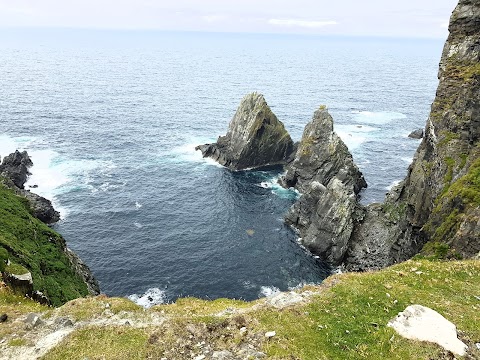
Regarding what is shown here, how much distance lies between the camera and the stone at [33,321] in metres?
26.1

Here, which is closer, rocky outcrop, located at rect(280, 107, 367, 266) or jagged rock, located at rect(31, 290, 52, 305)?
jagged rock, located at rect(31, 290, 52, 305)

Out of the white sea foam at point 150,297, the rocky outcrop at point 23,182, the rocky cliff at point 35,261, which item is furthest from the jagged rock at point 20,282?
the rocky outcrop at point 23,182

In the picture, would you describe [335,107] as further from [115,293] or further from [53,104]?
[115,293]

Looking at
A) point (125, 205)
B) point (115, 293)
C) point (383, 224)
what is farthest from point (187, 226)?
point (383, 224)

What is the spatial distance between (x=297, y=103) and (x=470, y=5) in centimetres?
13495

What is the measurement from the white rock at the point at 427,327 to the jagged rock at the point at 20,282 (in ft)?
102

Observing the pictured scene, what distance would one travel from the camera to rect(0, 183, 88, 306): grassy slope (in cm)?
4356

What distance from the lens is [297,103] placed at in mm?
194500

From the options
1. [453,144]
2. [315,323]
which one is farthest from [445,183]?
[315,323]

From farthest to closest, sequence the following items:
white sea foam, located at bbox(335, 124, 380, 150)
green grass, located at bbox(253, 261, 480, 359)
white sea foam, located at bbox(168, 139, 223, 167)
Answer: white sea foam, located at bbox(335, 124, 380, 150), white sea foam, located at bbox(168, 139, 223, 167), green grass, located at bbox(253, 261, 480, 359)

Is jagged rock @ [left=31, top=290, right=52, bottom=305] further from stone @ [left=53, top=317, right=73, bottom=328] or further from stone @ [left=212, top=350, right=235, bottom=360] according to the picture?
stone @ [left=212, top=350, right=235, bottom=360]

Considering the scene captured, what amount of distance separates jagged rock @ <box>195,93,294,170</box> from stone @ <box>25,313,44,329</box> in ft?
287

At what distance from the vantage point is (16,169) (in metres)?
95.8

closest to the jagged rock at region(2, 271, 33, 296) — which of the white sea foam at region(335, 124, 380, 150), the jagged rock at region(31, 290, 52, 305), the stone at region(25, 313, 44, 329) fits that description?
the jagged rock at region(31, 290, 52, 305)
